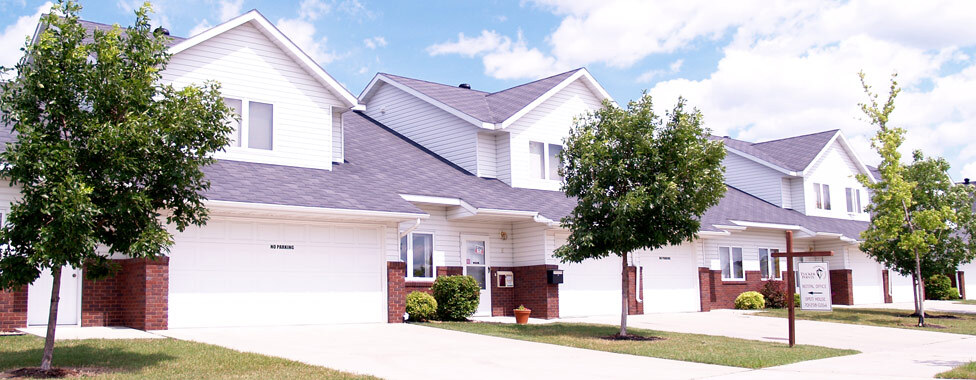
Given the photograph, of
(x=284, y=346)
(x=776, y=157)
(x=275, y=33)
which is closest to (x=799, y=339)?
(x=284, y=346)

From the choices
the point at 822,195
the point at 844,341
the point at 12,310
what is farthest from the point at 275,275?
the point at 822,195

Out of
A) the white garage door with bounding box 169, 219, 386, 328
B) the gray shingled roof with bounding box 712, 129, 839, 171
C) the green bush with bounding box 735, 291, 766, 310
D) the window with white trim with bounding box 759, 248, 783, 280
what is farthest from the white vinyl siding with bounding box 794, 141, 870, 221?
the white garage door with bounding box 169, 219, 386, 328

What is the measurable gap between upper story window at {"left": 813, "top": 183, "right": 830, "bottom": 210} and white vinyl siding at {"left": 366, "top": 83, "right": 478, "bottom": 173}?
18.5 meters

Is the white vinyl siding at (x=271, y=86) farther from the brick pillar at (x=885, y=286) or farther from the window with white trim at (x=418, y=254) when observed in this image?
the brick pillar at (x=885, y=286)

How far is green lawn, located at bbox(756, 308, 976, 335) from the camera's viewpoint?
23.5m

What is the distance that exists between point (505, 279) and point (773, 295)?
1241cm

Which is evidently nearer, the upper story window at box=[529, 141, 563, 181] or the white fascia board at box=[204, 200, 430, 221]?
the white fascia board at box=[204, 200, 430, 221]

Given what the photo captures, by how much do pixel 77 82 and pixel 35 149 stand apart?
3.72ft

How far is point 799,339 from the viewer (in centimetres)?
1908

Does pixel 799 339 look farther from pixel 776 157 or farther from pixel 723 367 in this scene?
pixel 776 157

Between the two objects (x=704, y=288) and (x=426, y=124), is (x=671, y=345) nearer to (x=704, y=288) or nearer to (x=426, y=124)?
(x=704, y=288)

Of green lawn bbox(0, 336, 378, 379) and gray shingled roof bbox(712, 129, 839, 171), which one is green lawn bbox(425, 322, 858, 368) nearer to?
green lawn bbox(0, 336, 378, 379)

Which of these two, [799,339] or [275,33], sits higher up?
[275,33]

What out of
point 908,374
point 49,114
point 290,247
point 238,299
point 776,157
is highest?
point 776,157
